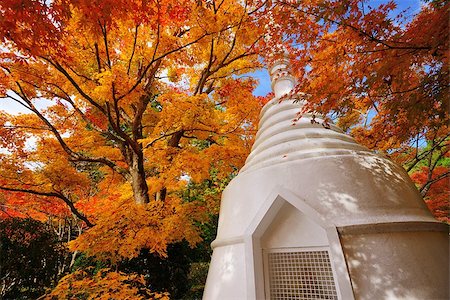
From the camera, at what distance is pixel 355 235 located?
4219 millimetres

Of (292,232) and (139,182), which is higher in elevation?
(139,182)

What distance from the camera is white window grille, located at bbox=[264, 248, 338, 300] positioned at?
4.35m

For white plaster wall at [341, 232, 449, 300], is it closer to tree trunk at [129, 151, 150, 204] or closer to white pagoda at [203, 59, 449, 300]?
white pagoda at [203, 59, 449, 300]

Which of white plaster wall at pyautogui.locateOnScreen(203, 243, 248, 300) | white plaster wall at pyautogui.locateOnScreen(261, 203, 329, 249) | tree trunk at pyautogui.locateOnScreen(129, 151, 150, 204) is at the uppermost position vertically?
tree trunk at pyautogui.locateOnScreen(129, 151, 150, 204)

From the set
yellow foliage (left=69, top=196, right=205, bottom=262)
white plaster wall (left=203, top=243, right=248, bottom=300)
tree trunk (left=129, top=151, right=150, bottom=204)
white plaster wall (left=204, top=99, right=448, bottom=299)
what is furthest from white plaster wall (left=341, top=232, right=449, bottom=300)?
tree trunk (left=129, top=151, right=150, bottom=204)

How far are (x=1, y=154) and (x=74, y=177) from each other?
2.52 m

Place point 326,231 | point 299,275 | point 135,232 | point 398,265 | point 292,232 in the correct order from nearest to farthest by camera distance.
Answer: point 398,265 → point 326,231 → point 299,275 → point 292,232 → point 135,232

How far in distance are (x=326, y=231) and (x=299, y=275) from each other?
0.99m

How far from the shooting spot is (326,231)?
4.28 meters

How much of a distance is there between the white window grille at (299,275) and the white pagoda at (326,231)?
0.02 meters

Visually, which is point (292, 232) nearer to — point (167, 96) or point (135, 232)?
point (135, 232)

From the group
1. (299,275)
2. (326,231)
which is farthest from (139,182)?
(326,231)

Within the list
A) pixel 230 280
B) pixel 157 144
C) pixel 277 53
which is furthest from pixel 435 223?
pixel 157 144

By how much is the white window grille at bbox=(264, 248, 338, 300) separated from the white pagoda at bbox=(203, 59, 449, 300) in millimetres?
16
